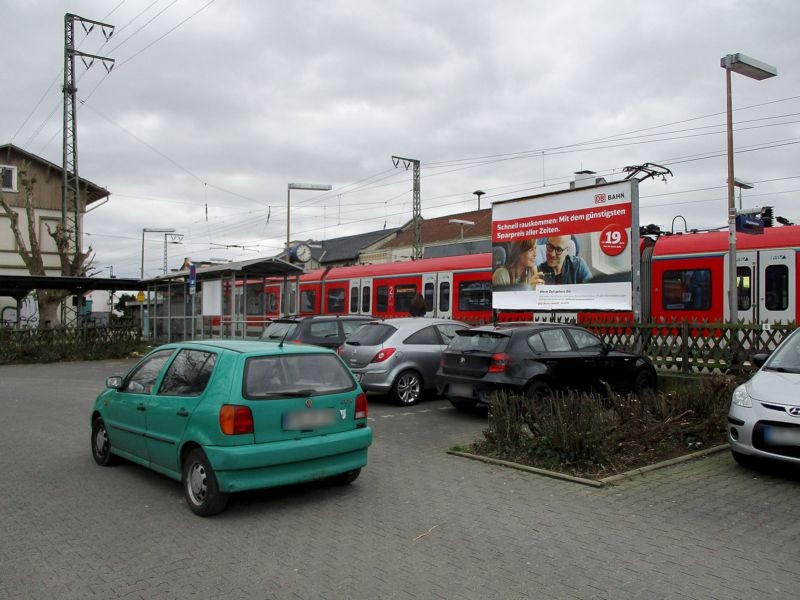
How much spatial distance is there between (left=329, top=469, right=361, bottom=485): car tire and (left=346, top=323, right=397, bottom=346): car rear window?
18.0ft

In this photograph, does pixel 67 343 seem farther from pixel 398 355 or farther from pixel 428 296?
pixel 398 355

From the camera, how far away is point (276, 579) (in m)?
4.31

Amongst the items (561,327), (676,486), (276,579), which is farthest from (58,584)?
(561,327)

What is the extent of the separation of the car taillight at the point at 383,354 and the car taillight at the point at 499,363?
99.1 inches

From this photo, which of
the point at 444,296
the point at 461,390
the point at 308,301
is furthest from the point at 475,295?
the point at 308,301

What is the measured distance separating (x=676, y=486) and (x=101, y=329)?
21.9 m

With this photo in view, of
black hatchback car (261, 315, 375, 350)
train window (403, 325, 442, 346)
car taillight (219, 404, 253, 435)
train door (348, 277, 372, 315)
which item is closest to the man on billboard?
train window (403, 325, 442, 346)

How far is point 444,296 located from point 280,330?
8049 millimetres

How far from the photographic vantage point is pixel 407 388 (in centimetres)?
1194

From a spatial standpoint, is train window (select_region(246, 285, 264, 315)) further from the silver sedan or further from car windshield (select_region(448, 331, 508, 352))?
car windshield (select_region(448, 331, 508, 352))

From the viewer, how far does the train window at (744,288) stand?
14312mm

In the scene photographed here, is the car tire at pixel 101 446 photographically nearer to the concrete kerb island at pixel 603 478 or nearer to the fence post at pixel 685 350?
the concrete kerb island at pixel 603 478

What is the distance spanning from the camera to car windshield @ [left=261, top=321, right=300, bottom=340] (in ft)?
44.7

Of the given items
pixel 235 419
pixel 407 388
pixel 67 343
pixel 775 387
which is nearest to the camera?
pixel 235 419
